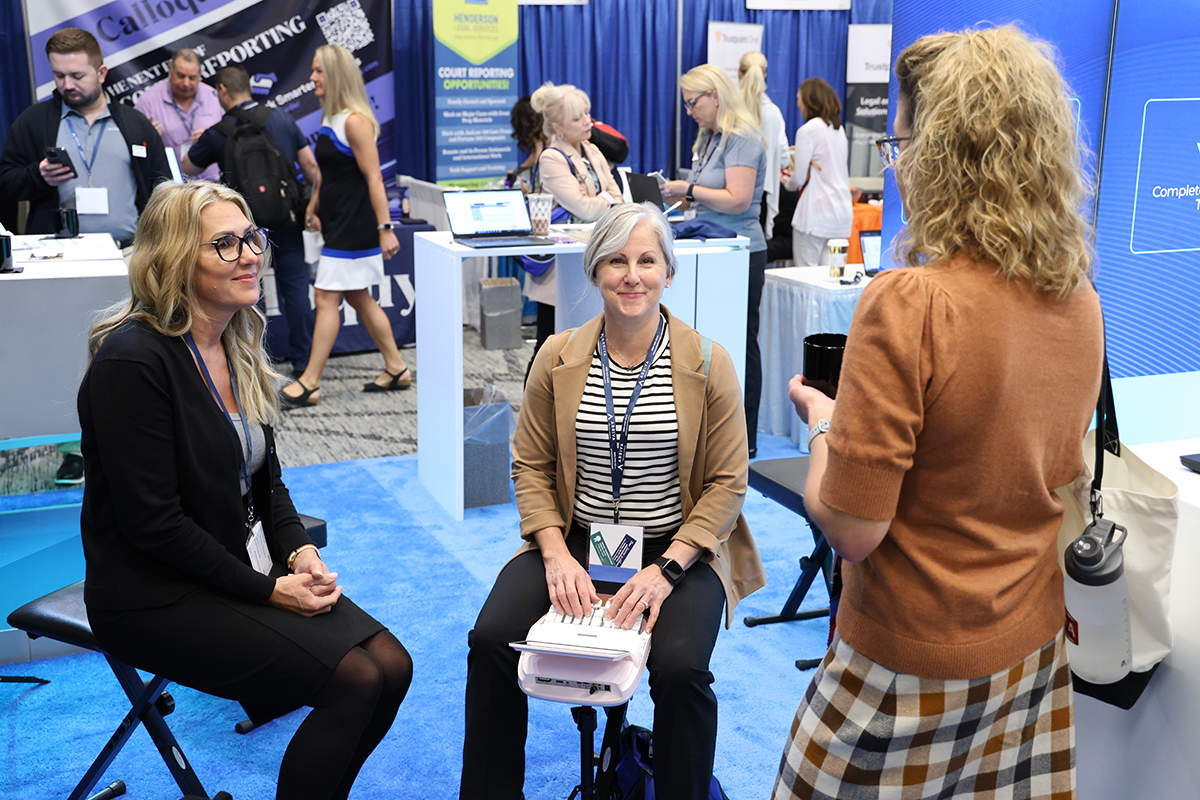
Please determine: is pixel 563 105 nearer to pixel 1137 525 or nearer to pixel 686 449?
pixel 686 449

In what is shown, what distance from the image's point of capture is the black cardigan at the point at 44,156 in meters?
4.38

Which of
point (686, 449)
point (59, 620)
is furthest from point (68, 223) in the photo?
point (686, 449)

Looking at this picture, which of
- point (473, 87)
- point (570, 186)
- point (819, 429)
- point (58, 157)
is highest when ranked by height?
point (473, 87)

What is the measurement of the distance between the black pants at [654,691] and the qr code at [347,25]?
5614 mm

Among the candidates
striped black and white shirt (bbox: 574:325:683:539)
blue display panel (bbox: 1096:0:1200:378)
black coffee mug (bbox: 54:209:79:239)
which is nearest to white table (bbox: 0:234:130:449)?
black coffee mug (bbox: 54:209:79:239)

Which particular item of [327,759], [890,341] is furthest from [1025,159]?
Result: [327,759]

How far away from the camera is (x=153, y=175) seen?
457 centimetres

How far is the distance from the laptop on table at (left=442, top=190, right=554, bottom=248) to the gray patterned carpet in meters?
0.62

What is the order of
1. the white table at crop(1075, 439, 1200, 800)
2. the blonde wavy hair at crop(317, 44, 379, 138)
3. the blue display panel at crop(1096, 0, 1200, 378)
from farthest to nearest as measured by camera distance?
the blonde wavy hair at crop(317, 44, 379, 138)
the blue display panel at crop(1096, 0, 1200, 378)
the white table at crop(1075, 439, 1200, 800)

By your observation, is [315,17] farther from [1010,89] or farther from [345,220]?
[1010,89]

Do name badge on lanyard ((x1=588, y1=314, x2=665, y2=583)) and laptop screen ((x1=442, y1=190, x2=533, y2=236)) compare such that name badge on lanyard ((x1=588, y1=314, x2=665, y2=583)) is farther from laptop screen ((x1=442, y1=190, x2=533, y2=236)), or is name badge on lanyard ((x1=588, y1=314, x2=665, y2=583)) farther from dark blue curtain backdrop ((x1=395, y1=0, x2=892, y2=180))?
dark blue curtain backdrop ((x1=395, y1=0, x2=892, y2=180))

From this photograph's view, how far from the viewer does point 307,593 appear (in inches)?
75.8

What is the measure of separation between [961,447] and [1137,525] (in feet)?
1.30

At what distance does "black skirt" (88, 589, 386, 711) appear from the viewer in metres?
1.82
